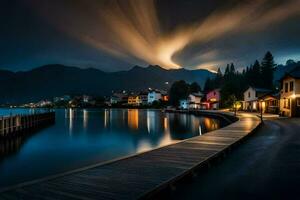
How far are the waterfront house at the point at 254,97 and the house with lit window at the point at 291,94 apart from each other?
19.9m

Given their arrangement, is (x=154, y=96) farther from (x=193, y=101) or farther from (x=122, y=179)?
(x=122, y=179)

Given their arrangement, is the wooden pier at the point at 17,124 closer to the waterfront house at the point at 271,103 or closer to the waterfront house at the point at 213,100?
the waterfront house at the point at 271,103

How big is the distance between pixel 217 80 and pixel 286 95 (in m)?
113

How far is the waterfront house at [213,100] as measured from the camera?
10134cm

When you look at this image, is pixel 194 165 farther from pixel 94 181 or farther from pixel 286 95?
pixel 286 95

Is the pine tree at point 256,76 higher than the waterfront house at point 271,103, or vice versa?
the pine tree at point 256,76

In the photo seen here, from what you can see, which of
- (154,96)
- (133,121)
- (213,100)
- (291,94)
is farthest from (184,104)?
(291,94)

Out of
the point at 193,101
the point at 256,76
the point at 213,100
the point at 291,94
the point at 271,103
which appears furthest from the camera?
the point at 193,101

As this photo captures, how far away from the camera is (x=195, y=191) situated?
367 inches

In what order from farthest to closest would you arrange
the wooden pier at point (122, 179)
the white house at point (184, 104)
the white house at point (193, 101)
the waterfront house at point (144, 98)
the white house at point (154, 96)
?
the waterfront house at point (144, 98) < the white house at point (154, 96) < the white house at point (184, 104) < the white house at point (193, 101) < the wooden pier at point (122, 179)

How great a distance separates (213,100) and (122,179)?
327 feet

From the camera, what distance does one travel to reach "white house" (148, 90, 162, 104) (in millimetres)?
173750

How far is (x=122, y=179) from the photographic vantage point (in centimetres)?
905

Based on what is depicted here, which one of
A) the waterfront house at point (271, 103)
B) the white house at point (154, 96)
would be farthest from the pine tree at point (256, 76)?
the white house at point (154, 96)
